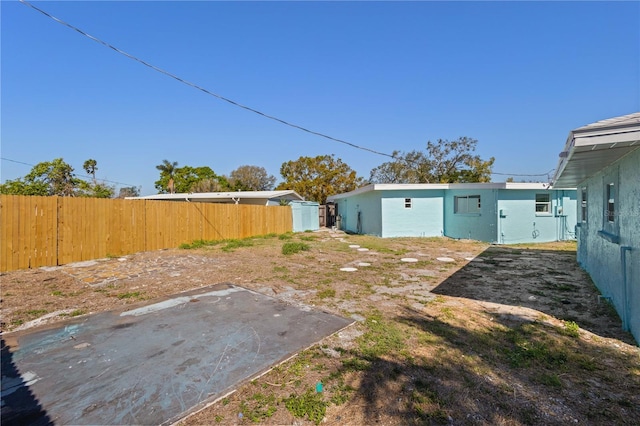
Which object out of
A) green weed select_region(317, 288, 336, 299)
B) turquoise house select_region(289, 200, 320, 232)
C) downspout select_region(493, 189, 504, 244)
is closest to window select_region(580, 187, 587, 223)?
downspout select_region(493, 189, 504, 244)

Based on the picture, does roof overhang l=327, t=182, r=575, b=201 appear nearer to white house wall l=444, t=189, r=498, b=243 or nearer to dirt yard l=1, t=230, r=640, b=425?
white house wall l=444, t=189, r=498, b=243

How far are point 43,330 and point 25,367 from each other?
1.08 metres

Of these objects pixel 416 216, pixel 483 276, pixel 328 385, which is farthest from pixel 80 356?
pixel 416 216

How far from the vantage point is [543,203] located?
12.6m

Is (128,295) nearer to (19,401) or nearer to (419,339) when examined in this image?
(19,401)

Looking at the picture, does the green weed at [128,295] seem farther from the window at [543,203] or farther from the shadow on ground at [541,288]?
the window at [543,203]

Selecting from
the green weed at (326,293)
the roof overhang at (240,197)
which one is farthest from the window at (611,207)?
the roof overhang at (240,197)

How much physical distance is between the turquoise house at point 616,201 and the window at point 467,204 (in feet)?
24.6

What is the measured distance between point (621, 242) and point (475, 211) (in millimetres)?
9864

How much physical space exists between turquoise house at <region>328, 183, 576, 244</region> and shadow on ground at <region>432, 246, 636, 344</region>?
156 inches

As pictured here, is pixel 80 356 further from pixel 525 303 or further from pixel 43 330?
pixel 525 303

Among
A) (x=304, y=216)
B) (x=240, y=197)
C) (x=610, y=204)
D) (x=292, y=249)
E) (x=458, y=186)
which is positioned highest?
(x=458, y=186)

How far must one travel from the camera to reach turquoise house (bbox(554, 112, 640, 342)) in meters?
2.90

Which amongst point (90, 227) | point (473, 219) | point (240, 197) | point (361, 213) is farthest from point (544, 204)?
point (90, 227)
